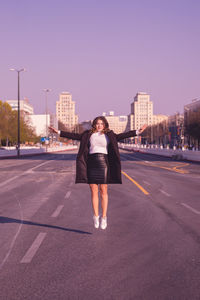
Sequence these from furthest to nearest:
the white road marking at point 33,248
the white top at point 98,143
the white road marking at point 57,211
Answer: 1. the white road marking at point 57,211
2. the white top at point 98,143
3. the white road marking at point 33,248

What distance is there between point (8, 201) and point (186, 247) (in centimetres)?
678

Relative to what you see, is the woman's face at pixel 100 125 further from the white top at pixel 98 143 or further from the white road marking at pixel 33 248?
the white road marking at pixel 33 248

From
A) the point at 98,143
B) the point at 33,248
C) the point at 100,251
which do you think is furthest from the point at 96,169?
the point at 33,248

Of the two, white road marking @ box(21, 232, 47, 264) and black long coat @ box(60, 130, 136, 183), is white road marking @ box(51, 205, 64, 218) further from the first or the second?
black long coat @ box(60, 130, 136, 183)

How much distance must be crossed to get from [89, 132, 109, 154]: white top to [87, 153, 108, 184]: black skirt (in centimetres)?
8

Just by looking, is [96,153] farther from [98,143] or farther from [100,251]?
[100,251]

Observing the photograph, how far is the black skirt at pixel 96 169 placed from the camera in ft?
23.2

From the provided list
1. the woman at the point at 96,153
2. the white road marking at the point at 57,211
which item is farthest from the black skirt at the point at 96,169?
the white road marking at the point at 57,211

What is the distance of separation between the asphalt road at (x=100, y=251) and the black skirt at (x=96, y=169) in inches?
38.9

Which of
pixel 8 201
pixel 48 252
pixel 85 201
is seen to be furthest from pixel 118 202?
pixel 48 252

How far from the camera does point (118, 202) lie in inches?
451

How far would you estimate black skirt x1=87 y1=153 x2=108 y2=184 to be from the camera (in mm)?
7074

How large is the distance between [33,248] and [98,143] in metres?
2.07

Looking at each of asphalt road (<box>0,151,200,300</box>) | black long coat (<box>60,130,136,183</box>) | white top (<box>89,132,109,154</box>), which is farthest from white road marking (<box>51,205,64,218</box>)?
white top (<box>89,132,109,154</box>)
